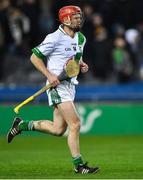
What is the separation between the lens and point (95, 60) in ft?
71.6

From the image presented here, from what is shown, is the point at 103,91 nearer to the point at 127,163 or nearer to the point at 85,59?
the point at 85,59

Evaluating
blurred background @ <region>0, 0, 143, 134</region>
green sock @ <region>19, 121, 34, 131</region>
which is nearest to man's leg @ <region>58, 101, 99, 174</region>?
green sock @ <region>19, 121, 34, 131</region>

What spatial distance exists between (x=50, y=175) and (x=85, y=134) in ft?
32.2

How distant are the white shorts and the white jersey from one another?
0.67 ft

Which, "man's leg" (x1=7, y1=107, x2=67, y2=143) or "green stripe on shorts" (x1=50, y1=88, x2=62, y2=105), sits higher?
"green stripe on shorts" (x1=50, y1=88, x2=62, y2=105)

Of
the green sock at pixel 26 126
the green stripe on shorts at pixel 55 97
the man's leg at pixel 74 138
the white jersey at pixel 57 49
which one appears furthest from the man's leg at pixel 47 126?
the white jersey at pixel 57 49

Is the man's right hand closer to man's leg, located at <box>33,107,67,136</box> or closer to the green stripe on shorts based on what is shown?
the green stripe on shorts

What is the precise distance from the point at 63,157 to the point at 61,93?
10.3 feet

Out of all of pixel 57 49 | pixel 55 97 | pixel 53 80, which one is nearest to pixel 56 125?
pixel 55 97

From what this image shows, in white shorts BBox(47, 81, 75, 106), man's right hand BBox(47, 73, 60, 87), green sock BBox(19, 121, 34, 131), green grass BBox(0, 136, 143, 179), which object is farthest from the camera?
green sock BBox(19, 121, 34, 131)

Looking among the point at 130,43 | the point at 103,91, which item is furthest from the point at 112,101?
the point at 130,43

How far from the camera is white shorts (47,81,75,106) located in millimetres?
11812

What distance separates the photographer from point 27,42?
22.4 m

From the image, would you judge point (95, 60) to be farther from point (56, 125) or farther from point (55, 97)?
point (55, 97)
